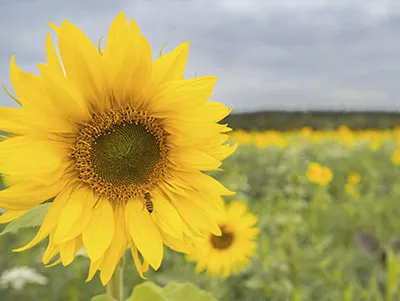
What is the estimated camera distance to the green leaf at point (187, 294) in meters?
1.23

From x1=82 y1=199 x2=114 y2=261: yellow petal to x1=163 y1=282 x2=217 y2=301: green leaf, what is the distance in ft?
0.79

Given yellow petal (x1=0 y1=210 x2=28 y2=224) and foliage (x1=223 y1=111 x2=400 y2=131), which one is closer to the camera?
yellow petal (x1=0 y1=210 x2=28 y2=224)

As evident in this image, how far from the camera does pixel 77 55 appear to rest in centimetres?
105

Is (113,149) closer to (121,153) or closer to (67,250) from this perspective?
(121,153)

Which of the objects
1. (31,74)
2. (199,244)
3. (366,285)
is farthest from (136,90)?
(366,285)

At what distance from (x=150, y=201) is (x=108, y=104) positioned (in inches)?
9.9

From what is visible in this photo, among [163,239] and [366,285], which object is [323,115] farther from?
[163,239]

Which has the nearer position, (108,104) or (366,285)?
(108,104)

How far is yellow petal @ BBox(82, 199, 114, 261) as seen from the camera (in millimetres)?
1092

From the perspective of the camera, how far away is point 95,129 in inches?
48.1

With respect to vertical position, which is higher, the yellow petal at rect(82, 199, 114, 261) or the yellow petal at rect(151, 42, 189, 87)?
the yellow petal at rect(151, 42, 189, 87)

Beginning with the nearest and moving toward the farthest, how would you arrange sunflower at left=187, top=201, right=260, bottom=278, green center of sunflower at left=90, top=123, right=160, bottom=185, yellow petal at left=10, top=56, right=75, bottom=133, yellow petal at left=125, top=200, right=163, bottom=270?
1. yellow petal at left=10, top=56, right=75, bottom=133
2. yellow petal at left=125, top=200, right=163, bottom=270
3. green center of sunflower at left=90, top=123, right=160, bottom=185
4. sunflower at left=187, top=201, right=260, bottom=278

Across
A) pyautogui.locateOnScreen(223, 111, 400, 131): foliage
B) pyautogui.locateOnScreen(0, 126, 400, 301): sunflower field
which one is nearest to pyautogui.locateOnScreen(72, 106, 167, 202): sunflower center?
pyautogui.locateOnScreen(0, 126, 400, 301): sunflower field

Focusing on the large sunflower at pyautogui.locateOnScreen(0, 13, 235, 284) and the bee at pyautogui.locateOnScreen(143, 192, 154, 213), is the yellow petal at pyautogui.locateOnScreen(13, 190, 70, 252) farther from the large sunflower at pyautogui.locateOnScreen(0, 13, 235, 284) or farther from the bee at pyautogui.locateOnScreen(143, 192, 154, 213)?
the bee at pyautogui.locateOnScreen(143, 192, 154, 213)
